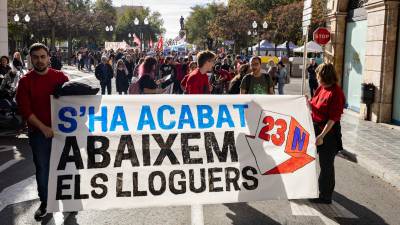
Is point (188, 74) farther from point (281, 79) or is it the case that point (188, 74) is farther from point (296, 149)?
point (296, 149)

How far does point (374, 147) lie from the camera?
31.3 ft

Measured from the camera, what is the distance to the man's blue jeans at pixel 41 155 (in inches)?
200

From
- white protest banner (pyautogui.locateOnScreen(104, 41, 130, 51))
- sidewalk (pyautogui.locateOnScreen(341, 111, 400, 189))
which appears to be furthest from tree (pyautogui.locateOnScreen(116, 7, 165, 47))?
sidewalk (pyautogui.locateOnScreen(341, 111, 400, 189))

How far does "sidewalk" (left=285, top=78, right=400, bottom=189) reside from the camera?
304 inches

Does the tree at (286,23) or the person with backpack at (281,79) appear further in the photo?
the tree at (286,23)

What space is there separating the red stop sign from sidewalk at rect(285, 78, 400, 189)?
3.63m

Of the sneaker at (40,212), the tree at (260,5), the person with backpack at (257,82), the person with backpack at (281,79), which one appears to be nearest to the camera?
the sneaker at (40,212)

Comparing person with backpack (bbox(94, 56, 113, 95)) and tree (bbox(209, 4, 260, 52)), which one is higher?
tree (bbox(209, 4, 260, 52))

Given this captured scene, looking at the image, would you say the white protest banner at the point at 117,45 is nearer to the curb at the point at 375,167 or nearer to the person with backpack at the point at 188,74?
the person with backpack at the point at 188,74

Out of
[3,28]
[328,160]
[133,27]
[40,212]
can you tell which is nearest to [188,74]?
[328,160]

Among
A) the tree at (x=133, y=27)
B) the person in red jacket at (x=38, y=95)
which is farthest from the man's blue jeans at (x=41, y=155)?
the tree at (x=133, y=27)

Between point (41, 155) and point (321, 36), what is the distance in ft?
42.7

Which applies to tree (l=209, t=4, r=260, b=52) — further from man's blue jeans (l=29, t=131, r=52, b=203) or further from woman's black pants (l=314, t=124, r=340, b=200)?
man's blue jeans (l=29, t=131, r=52, b=203)

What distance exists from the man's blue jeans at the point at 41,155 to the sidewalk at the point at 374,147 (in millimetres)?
4641
